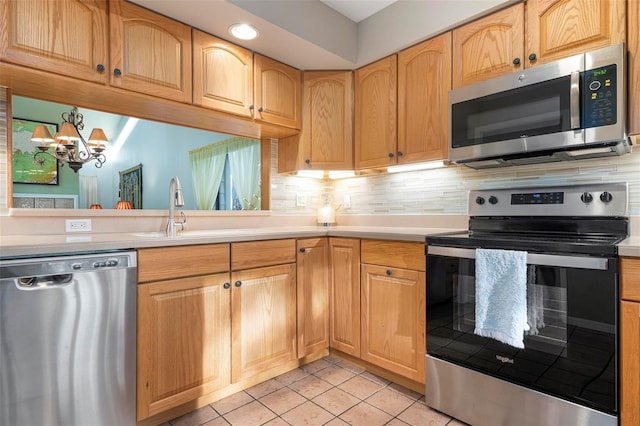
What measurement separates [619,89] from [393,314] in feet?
5.01

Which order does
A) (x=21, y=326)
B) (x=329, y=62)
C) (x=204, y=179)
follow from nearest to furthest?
(x=21, y=326) < (x=329, y=62) < (x=204, y=179)

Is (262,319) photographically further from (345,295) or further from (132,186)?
(132,186)

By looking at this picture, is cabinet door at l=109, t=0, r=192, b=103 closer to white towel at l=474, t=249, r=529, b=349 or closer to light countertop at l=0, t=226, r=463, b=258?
light countertop at l=0, t=226, r=463, b=258

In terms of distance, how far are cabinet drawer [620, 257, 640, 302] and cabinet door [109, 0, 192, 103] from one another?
2225 mm

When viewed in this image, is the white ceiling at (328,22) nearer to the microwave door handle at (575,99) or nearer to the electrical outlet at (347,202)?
the microwave door handle at (575,99)

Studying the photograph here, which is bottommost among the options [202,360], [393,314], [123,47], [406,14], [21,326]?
[202,360]

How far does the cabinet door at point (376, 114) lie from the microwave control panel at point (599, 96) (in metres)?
1.05

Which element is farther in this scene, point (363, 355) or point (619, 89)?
point (363, 355)

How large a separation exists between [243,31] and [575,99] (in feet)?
5.93

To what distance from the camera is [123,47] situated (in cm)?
173

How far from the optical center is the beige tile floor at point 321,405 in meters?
1.68

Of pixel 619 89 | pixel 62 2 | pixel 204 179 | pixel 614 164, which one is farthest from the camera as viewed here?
pixel 204 179

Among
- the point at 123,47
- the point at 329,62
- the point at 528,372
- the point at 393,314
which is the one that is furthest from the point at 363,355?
the point at 123,47

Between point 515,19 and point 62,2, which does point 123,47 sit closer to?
point 62,2
